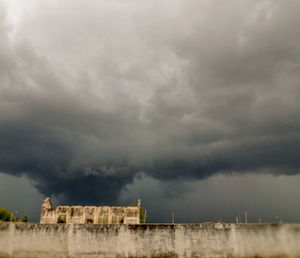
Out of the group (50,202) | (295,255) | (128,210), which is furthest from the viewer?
(50,202)

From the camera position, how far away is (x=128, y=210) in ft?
146

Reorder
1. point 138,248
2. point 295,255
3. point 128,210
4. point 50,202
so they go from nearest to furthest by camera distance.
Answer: point 295,255
point 138,248
point 128,210
point 50,202

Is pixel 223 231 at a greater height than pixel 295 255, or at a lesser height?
greater

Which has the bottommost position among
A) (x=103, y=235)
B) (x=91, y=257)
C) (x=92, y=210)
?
(x=91, y=257)

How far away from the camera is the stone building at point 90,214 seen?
43.7m

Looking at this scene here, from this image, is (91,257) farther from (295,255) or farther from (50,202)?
(50,202)

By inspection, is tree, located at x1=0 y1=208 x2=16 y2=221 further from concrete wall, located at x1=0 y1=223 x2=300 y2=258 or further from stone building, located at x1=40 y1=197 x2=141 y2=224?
concrete wall, located at x1=0 y1=223 x2=300 y2=258

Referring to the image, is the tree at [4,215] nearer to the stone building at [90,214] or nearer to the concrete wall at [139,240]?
the stone building at [90,214]

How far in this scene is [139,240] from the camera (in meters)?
21.9

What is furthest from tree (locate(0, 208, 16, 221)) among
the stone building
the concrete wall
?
the concrete wall

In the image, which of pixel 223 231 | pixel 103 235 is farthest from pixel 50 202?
pixel 223 231

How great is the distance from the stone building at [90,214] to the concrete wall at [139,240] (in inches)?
872

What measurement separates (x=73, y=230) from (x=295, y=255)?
17.7 meters

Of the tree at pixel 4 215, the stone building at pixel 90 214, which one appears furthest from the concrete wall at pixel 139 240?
the tree at pixel 4 215
